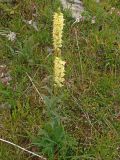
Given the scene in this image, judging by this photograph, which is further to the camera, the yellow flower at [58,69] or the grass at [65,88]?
the grass at [65,88]

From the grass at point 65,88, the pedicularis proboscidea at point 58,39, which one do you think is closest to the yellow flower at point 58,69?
the pedicularis proboscidea at point 58,39

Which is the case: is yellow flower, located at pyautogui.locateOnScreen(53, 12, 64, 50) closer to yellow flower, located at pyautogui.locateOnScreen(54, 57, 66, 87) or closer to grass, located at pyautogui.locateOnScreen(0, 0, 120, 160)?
yellow flower, located at pyautogui.locateOnScreen(54, 57, 66, 87)

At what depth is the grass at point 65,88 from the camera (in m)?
4.29

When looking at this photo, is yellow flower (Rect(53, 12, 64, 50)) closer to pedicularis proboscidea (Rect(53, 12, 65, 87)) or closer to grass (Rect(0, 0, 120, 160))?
pedicularis proboscidea (Rect(53, 12, 65, 87))

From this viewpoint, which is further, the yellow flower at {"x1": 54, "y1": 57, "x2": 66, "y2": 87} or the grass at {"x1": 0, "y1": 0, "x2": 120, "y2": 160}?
the grass at {"x1": 0, "y1": 0, "x2": 120, "y2": 160}

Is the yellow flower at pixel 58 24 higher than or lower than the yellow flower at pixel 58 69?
higher

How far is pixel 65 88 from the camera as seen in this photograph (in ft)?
16.5

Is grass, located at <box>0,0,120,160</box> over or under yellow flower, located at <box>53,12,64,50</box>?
under

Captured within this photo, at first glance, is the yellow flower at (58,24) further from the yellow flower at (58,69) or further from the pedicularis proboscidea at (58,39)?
the yellow flower at (58,69)

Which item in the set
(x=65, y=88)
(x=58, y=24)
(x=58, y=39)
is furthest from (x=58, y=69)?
(x=65, y=88)

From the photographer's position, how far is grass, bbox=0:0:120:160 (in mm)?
4289

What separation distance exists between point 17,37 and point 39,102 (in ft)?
4.32

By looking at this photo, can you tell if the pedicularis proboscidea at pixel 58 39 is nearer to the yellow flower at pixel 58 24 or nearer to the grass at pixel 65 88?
the yellow flower at pixel 58 24

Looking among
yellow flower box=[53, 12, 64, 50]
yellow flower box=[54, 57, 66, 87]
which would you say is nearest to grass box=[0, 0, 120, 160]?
yellow flower box=[54, 57, 66, 87]
